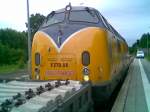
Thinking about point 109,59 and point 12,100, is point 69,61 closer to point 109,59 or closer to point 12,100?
point 109,59

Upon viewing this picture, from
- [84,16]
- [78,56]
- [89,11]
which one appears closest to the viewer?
Answer: [78,56]

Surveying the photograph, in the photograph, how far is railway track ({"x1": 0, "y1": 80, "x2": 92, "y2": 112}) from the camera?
5711mm

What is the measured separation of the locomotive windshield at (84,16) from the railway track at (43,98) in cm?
286

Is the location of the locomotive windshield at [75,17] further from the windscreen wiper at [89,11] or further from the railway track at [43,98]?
the railway track at [43,98]

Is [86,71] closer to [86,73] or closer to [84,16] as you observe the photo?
[86,73]

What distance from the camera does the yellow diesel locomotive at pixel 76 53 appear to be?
10.9 metres

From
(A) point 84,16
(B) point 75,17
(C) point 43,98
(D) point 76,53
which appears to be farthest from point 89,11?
(C) point 43,98

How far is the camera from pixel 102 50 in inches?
427

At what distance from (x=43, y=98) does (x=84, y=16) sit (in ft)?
19.1

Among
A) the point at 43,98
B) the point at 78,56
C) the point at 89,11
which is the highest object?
the point at 89,11

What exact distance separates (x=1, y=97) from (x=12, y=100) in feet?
2.14

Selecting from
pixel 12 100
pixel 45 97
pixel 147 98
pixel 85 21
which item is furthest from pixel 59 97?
pixel 147 98

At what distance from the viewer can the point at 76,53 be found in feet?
36.3

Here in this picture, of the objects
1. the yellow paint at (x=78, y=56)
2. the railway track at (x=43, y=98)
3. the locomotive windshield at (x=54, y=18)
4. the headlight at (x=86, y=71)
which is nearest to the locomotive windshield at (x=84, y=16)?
the locomotive windshield at (x=54, y=18)
